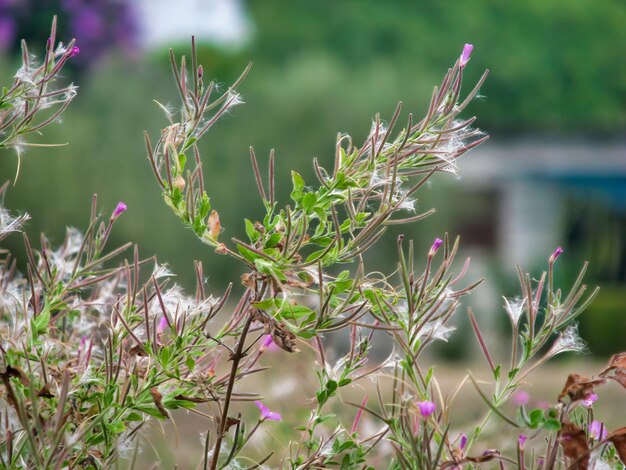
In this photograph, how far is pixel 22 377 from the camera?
1.45m

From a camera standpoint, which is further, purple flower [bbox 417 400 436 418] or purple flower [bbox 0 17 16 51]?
purple flower [bbox 0 17 16 51]

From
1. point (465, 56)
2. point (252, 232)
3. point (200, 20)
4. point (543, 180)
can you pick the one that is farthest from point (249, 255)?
point (200, 20)

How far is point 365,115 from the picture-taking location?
20.8 metres

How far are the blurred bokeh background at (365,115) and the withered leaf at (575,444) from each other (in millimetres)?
803

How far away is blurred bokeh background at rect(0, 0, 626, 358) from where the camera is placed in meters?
15.5

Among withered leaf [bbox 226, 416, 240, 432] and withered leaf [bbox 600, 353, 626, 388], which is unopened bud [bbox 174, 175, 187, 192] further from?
withered leaf [bbox 600, 353, 626, 388]

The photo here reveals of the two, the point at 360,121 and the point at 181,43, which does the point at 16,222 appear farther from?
the point at 181,43

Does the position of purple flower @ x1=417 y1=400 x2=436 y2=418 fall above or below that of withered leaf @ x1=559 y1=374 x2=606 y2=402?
above

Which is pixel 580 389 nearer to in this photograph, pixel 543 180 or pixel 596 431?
pixel 596 431

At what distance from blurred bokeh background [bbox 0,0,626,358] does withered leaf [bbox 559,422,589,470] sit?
80cm

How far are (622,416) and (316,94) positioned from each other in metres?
16.7

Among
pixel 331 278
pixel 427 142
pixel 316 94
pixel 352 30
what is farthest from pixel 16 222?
pixel 352 30

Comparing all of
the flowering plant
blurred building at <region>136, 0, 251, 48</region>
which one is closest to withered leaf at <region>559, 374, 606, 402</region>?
the flowering plant

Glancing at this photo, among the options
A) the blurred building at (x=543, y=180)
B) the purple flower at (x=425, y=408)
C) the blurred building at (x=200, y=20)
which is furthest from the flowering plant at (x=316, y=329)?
the blurred building at (x=200, y=20)
